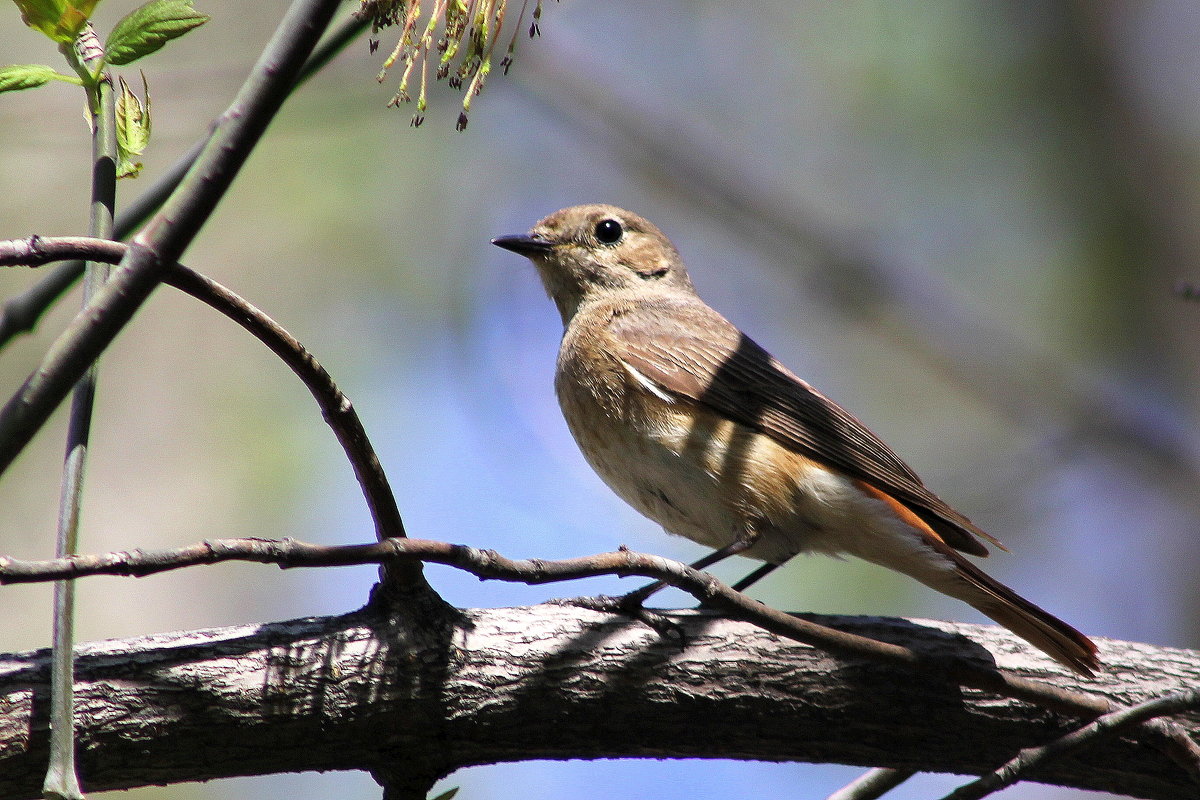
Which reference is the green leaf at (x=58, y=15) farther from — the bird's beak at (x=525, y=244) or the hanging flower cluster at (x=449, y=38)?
the bird's beak at (x=525, y=244)

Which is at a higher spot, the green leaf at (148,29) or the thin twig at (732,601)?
the green leaf at (148,29)

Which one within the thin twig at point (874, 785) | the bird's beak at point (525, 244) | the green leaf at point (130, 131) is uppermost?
the bird's beak at point (525, 244)

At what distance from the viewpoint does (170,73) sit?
19.5 ft

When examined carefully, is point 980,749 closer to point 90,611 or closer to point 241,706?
point 241,706

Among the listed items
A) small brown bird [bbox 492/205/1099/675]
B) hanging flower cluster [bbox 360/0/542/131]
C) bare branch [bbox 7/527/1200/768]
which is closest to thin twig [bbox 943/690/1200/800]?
bare branch [bbox 7/527/1200/768]

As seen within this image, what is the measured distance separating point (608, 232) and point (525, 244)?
448mm

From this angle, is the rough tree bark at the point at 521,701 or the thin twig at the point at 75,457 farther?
the rough tree bark at the point at 521,701

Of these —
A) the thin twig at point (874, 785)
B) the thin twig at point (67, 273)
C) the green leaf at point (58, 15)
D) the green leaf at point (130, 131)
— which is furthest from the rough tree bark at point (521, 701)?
the green leaf at point (58, 15)

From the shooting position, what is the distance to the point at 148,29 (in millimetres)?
1758

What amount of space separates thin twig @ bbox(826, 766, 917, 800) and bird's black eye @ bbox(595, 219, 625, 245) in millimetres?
2902

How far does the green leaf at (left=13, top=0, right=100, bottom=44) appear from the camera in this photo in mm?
1729

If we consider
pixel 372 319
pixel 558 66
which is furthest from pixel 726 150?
pixel 372 319

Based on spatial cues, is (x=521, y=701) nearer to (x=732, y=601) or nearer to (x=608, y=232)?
(x=732, y=601)

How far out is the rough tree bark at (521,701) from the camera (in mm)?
2561
